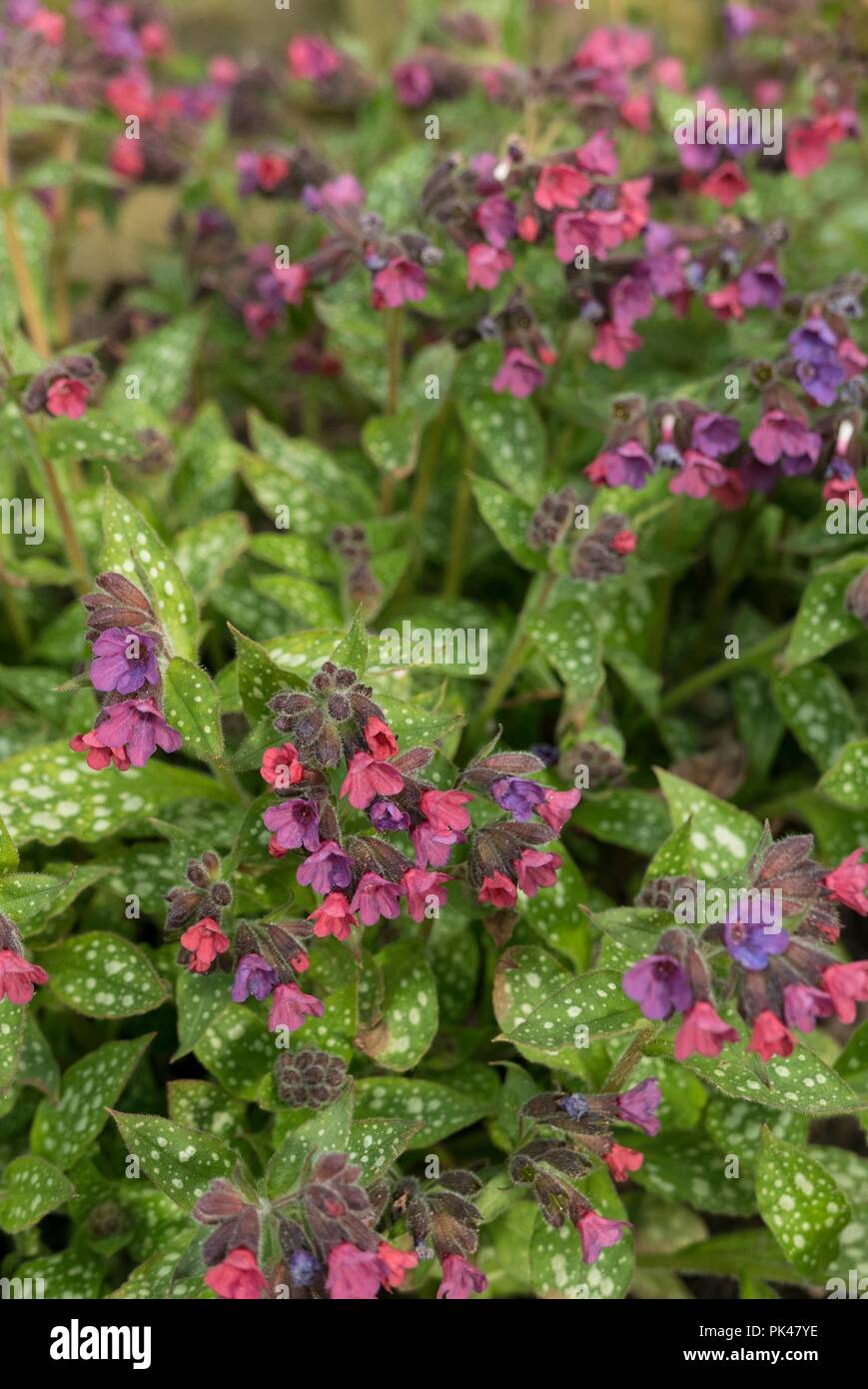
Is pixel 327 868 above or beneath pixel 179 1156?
above

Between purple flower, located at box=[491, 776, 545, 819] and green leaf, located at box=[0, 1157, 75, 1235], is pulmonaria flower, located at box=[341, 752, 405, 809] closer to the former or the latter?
purple flower, located at box=[491, 776, 545, 819]

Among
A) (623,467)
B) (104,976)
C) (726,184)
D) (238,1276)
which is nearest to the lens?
(238,1276)

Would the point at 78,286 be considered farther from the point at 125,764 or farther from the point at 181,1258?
the point at 181,1258

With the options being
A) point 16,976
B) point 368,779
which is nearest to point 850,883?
point 368,779

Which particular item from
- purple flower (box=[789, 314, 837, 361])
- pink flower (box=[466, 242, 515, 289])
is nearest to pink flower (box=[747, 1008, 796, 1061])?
purple flower (box=[789, 314, 837, 361])

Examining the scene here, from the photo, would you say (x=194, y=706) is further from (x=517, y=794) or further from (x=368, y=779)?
(x=517, y=794)

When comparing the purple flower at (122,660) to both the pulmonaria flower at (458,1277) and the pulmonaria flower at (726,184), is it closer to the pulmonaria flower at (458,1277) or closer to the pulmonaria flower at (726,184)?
the pulmonaria flower at (458,1277)
